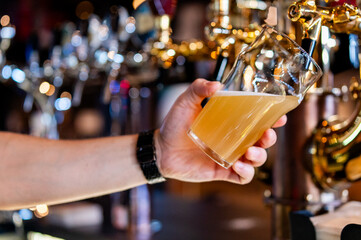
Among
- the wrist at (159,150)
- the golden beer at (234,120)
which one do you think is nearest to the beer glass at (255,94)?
the golden beer at (234,120)

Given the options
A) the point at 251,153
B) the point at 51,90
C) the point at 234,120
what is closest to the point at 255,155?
the point at 251,153

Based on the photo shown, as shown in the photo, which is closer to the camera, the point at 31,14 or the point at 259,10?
the point at 259,10

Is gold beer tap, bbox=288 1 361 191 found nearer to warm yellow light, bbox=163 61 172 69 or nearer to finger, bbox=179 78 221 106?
finger, bbox=179 78 221 106

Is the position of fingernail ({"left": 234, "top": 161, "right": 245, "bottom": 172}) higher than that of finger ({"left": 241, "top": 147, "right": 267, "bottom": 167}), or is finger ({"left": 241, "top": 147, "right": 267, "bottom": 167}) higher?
finger ({"left": 241, "top": 147, "right": 267, "bottom": 167})

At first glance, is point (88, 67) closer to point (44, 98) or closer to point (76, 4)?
point (44, 98)

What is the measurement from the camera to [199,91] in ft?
2.43

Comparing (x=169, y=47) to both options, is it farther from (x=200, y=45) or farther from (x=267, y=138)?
(x=267, y=138)

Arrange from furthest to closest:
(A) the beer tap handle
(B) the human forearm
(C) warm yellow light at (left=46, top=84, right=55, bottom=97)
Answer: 1. (C) warm yellow light at (left=46, top=84, right=55, bottom=97)
2. (B) the human forearm
3. (A) the beer tap handle

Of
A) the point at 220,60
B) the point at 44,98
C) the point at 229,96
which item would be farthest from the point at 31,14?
the point at 229,96

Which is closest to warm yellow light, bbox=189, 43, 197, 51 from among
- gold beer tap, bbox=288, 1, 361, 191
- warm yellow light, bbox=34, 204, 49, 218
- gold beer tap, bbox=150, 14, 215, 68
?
gold beer tap, bbox=150, 14, 215, 68

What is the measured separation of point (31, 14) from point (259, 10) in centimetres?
250

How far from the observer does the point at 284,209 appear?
32.4 inches

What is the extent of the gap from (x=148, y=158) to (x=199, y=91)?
22 cm

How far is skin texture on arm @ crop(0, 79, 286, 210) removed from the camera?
0.87 metres
